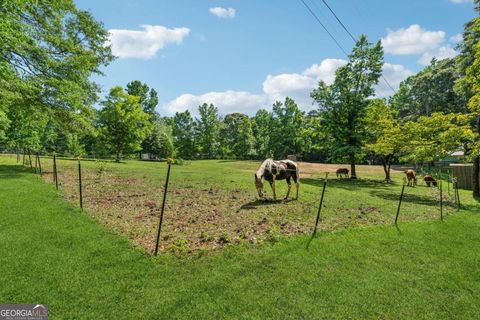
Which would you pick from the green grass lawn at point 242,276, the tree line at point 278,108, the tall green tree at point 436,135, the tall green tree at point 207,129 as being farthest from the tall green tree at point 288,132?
the green grass lawn at point 242,276

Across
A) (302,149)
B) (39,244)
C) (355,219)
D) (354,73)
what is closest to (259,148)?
(302,149)

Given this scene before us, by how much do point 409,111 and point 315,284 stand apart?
60784 millimetres

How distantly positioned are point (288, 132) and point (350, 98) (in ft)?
101

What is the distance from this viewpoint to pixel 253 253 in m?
7.06

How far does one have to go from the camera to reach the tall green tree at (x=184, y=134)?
219 feet

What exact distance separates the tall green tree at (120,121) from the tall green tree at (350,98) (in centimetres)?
2559

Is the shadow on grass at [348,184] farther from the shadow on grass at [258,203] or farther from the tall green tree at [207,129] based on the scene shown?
the tall green tree at [207,129]

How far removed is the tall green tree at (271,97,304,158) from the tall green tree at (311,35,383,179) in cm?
2918

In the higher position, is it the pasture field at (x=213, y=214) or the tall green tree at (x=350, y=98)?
the tall green tree at (x=350, y=98)

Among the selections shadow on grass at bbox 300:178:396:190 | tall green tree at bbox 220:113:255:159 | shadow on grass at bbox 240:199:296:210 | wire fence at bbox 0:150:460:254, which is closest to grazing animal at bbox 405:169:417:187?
shadow on grass at bbox 300:178:396:190

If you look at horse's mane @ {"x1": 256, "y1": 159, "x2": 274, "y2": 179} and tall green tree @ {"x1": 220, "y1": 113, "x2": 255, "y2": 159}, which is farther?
tall green tree @ {"x1": 220, "y1": 113, "x2": 255, "y2": 159}

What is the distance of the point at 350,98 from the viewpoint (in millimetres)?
29438

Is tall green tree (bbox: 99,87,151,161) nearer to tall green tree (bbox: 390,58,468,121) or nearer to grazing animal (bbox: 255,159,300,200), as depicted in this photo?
grazing animal (bbox: 255,159,300,200)

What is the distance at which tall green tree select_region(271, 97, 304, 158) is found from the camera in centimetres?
6009
